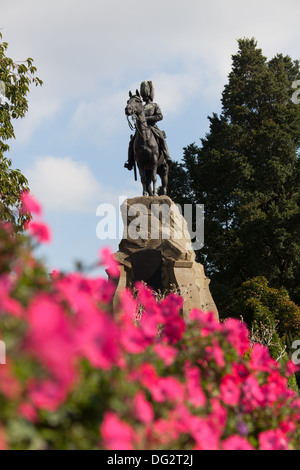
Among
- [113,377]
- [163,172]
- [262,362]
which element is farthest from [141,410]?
[163,172]

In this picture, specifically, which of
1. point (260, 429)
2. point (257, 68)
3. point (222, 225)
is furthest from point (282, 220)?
point (260, 429)

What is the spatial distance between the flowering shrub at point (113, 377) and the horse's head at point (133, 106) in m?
8.35

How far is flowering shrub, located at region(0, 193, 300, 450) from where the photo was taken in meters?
1.04

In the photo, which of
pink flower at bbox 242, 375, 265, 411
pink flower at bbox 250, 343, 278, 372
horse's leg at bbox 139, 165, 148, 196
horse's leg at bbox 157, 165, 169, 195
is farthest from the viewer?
horse's leg at bbox 157, 165, 169, 195

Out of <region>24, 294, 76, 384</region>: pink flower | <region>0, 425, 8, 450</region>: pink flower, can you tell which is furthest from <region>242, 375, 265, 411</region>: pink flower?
<region>24, 294, 76, 384</region>: pink flower

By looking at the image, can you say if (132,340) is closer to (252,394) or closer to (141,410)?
(141,410)

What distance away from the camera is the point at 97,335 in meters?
1.03

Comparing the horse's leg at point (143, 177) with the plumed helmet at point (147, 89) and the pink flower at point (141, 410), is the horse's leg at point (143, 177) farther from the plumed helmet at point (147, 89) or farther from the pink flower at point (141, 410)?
the pink flower at point (141, 410)

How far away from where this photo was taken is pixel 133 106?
10.5 m

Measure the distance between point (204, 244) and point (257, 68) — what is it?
900cm

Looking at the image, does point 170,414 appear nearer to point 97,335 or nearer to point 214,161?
point 97,335

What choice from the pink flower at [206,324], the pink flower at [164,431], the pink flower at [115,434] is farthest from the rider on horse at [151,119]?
the pink flower at [115,434]

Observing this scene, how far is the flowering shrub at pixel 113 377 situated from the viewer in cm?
104

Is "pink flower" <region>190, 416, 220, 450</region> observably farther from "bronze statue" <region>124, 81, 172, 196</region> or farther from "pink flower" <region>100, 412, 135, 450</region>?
"bronze statue" <region>124, 81, 172, 196</region>
